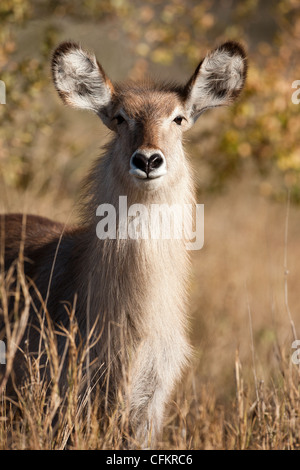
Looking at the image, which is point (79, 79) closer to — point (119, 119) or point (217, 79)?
point (119, 119)

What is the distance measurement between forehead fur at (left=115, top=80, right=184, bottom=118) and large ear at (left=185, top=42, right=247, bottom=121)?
14cm

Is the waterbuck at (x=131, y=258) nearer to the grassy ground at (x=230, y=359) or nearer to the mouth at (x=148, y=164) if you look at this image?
the mouth at (x=148, y=164)

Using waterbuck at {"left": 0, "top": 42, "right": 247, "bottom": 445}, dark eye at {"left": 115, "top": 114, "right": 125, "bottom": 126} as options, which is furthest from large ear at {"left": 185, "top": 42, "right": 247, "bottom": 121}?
dark eye at {"left": 115, "top": 114, "right": 125, "bottom": 126}

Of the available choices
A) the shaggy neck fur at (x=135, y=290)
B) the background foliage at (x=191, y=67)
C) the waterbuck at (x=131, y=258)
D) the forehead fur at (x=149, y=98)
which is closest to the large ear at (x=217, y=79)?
the waterbuck at (x=131, y=258)

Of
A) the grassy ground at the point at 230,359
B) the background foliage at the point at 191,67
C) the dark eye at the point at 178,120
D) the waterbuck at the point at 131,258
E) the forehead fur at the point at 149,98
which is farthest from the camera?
the background foliage at the point at 191,67

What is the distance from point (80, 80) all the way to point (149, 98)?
552mm

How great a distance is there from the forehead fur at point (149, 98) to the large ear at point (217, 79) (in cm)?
14

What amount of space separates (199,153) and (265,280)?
6.36 feet

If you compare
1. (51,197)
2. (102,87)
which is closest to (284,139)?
A: (51,197)

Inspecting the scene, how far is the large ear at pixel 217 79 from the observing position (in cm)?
484

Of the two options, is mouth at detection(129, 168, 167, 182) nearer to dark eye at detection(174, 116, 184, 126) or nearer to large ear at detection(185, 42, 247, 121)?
dark eye at detection(174, 116, 184, 126)

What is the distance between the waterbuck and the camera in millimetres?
4277

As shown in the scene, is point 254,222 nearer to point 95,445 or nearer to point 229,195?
point 229,195

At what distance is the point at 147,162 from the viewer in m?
4.06
